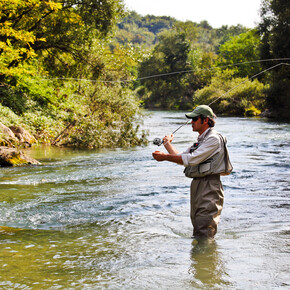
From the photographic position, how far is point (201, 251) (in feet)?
17.6

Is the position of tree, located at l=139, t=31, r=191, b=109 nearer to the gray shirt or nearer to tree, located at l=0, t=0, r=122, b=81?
tree, located at l=0, t=0, r=122, b=81

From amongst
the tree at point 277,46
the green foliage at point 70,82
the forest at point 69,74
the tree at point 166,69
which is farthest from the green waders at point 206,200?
the tree at point 166,69

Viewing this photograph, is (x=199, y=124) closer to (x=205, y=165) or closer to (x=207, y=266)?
(x=205, y=165)

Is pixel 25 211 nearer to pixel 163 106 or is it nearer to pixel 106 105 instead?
pixel 106 105

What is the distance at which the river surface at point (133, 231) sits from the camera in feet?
14.9

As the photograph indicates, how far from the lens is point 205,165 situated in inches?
197

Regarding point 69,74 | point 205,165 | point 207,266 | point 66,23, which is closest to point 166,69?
point 69,74

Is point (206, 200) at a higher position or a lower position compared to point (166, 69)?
lower

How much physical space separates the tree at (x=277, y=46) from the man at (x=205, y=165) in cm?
3015

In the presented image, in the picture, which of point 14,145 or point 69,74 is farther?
point 69,74

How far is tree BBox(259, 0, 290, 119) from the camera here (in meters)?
33.2

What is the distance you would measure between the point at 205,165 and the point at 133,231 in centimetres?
202

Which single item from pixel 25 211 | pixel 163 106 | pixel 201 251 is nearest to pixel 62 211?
Answer: pixel 25 211

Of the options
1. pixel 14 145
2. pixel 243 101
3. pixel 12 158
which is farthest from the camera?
pixel 243 101
